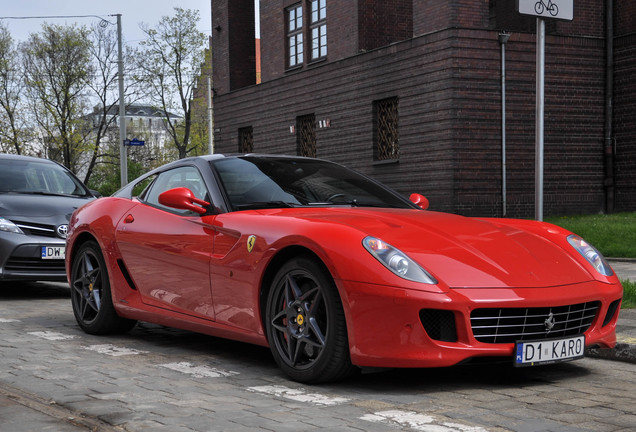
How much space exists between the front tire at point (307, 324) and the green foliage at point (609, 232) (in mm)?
9947

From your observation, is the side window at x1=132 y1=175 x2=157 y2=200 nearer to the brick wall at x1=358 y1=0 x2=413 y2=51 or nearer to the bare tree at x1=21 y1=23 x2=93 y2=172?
the brick wall at x1=358 y1=0 x2=413 y2=51

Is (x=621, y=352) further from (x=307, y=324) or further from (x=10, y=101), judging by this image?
(x=10, y=101)

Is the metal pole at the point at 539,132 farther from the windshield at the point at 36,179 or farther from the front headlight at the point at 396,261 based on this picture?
the windshield at the point at 36,179

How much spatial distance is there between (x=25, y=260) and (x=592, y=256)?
20.7ft

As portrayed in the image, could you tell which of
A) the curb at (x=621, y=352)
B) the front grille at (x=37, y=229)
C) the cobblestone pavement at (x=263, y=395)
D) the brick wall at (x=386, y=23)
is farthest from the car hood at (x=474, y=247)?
the brick wall at (x=386, y=23)

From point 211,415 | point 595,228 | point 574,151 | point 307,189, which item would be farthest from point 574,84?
point 211,415

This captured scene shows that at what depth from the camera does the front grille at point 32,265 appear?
363 inches

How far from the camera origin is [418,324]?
423 cm

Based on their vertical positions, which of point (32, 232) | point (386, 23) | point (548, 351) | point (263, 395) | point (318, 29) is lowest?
point (263, 395)

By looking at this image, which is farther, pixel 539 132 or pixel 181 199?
pixel 539 132

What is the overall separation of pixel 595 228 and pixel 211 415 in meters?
13.4

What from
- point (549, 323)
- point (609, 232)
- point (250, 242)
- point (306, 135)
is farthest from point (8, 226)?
point (306, 135)

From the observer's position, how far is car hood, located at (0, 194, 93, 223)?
9.44m

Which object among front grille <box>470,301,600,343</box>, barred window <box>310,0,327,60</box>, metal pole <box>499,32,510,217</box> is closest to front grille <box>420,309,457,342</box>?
front grille <box>470,301,600,343</box>
